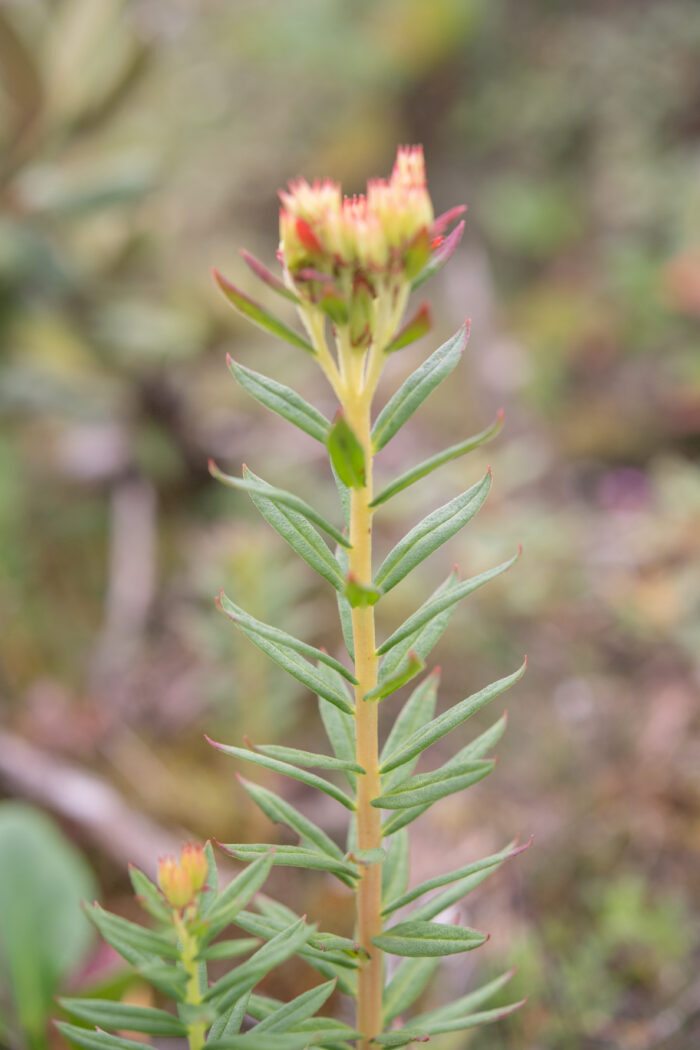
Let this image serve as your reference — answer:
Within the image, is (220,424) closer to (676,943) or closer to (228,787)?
(228,787)

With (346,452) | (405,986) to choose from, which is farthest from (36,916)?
(346,452)

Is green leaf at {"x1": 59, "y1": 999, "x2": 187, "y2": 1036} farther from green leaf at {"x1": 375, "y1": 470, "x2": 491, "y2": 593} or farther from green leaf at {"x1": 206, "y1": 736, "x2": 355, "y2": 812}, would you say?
green leaf at {"x1": 375, "y1": 470, "x2": 491, "y2": 593}

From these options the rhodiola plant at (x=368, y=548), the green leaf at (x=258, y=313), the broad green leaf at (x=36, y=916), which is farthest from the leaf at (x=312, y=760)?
the broad green leaf at (x=36, y=916)

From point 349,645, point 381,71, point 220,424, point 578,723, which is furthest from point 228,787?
point 381,71

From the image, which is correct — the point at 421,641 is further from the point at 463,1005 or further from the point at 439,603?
the point at 463,1005

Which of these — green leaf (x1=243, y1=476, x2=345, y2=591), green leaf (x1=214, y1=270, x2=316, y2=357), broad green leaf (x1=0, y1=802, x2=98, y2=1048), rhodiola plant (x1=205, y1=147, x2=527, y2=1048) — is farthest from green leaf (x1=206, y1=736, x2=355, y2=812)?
broad green leaf (x1=0, y1=802, x2=98, y2=1048)

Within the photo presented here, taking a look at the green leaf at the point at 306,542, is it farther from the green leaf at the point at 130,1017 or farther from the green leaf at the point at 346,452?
→ the green leaf at the point at 130,1017
